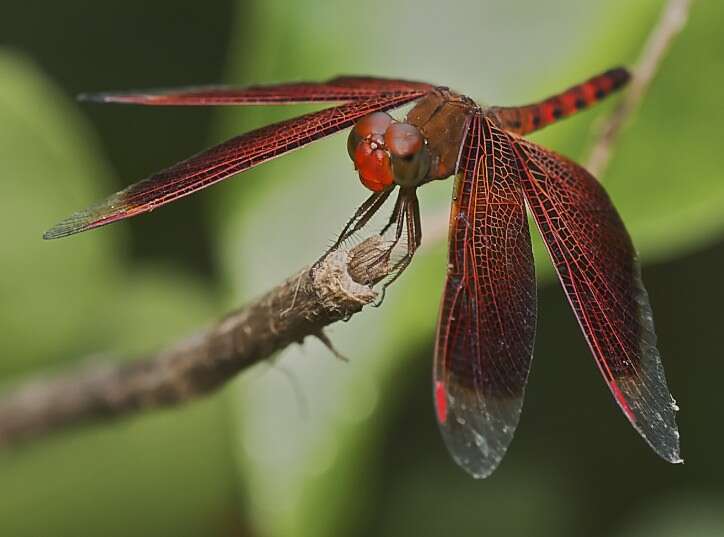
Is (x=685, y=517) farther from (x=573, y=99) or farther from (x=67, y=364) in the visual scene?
(x=67, y=364)

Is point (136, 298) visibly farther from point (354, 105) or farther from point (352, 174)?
point (354, 105)

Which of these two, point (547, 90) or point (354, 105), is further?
point (547, 90)

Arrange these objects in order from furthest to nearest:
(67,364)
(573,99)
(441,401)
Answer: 1. (67,364)
2. (573,99)
3. (441,401)

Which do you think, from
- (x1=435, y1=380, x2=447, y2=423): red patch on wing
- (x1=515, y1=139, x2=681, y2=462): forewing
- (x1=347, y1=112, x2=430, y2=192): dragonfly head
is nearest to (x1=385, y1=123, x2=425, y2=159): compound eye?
(x1=347, y1=112, x2=430, y2=192): dragonfly head

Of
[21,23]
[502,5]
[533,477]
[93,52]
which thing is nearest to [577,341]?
[533,477]

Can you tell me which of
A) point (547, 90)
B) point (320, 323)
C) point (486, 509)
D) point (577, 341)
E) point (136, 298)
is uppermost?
point (136, 298)

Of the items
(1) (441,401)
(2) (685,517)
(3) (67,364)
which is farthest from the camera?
(3) (67,364)

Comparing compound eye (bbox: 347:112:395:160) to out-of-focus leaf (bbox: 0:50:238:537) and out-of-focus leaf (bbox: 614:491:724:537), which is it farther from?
out-of-focus leaf (bbox: 614:491:724:537)

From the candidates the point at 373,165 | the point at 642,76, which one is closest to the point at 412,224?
the point at 373,165
